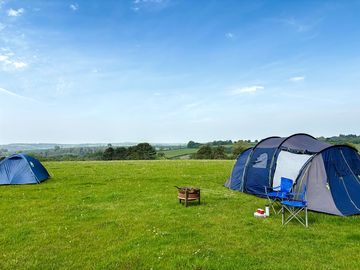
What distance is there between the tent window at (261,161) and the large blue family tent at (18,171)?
11.6m

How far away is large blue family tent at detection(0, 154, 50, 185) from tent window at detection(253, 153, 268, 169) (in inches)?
455

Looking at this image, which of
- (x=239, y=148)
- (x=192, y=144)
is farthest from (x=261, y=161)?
(x=192, y=144)

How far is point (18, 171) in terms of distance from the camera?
Result: 15.8 m

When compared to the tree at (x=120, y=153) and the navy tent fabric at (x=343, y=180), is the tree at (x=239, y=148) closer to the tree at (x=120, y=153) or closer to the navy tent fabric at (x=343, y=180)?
the tree at (x=120, y=153)

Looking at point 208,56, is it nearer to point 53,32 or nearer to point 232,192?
point 53,32

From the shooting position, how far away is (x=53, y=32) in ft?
56.9

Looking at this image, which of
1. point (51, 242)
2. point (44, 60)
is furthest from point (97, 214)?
point (44, 60)

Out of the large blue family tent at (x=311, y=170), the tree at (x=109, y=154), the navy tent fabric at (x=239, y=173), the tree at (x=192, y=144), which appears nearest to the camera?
the large blue family tent at (x=311, y=170)

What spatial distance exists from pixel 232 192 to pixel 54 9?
43.4ft

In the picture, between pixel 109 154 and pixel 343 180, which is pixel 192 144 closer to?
pixel 109 154

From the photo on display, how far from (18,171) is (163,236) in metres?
12.1

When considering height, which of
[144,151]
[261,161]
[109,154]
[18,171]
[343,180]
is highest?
[261,161]

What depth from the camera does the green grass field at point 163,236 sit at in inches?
221

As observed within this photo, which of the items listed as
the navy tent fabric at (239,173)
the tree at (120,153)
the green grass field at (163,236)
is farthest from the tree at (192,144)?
the green grass field at (163,236)
